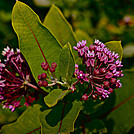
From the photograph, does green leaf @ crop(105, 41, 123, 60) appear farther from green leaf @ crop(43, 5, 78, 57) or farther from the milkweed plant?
green leaf @ crop(43, 5, 78, 57)

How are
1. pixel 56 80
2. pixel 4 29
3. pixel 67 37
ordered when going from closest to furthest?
1. pixel 56 80
2. pixel 67 37
3. pixel 4 29

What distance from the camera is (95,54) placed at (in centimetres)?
221

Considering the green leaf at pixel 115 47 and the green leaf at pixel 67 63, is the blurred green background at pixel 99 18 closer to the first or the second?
the green leaf at pixel 115 47

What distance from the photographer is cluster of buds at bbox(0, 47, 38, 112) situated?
2273 mm

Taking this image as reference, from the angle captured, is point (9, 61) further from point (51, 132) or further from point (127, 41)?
point (127, 41)

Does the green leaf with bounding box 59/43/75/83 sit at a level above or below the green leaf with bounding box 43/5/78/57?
below

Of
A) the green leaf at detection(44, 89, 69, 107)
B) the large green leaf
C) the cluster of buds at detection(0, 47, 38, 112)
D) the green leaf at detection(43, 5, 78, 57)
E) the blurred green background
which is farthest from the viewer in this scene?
the blurred green background

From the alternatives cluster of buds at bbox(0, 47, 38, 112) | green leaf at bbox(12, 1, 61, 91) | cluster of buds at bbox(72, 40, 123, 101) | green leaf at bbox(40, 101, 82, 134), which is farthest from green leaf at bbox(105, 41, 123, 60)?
cluster of buds at bbox(0, 47, 38, 112)

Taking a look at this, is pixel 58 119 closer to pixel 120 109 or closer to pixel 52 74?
pixel 52 74

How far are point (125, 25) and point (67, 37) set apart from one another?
235 centimetres

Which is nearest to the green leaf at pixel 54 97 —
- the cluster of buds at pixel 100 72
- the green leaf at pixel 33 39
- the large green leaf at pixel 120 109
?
the cluster of buds at pixel 100 72

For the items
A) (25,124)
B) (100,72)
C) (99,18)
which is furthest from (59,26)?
(99,18)

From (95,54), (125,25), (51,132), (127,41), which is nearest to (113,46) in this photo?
(95,54)

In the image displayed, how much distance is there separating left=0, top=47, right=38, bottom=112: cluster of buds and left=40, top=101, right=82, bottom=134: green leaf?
357 millimetres
